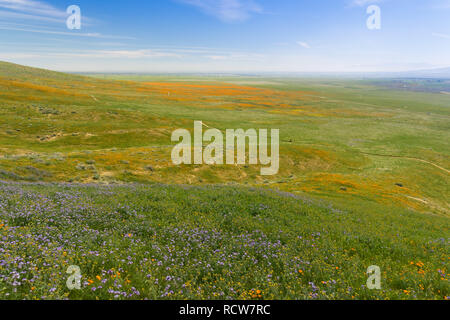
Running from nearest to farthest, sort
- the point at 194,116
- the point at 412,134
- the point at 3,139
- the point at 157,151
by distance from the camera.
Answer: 1. the point at 3,139
2. the point at 157,151
3. the point at 412,134
4. the point at 194,116

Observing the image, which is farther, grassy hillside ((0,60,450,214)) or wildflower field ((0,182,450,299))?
grassy hillside ((0,60,450,214))

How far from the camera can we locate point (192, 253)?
24.1ft

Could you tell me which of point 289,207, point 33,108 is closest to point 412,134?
point 289,207

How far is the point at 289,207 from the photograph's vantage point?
13336 millimetres

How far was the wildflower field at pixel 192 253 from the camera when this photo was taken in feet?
18.1

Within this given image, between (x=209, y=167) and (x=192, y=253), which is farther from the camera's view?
(x=209, y=167)

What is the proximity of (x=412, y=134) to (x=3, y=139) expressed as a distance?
350 ft

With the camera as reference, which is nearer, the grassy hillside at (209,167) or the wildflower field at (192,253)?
the wildflower field at (192,253)

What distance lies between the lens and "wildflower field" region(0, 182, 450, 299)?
5523 millimetres

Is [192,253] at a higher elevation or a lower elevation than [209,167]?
higher

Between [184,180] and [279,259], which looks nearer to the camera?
[279,259]
